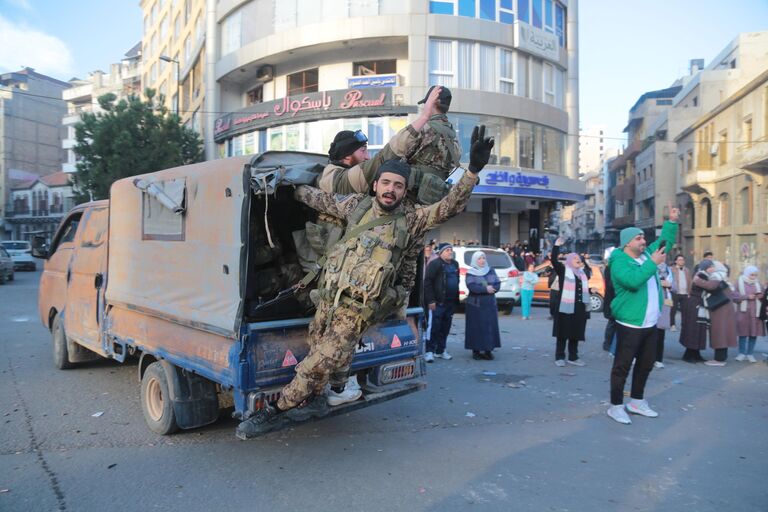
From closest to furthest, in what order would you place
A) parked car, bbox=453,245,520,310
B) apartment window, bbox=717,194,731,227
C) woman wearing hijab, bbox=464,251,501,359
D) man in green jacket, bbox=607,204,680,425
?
man in green jacket, bbox=607,204,680,425 < woman wearing hijab, bbox=464,251,501,359 < parked car, bbox=453,245,520,310 < apartment window, bbox=717,194,731,227

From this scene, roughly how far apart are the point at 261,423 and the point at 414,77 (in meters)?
20.9

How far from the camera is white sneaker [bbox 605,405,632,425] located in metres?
5.32

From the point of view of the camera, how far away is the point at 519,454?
4.49 m

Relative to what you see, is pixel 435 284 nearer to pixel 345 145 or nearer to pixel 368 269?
pixel 345 145

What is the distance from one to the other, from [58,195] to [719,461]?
208 ft

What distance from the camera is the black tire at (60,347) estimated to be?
7023 millimetres

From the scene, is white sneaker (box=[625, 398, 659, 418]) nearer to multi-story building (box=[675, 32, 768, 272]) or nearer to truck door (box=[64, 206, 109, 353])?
truck door (box=[64, 206, 109, 353])

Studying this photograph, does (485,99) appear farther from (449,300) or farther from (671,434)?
(671,434)

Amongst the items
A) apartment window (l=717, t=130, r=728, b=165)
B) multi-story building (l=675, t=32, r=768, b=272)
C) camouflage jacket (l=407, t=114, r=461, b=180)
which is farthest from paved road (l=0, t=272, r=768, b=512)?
apartment window (l=717, t=130, r=728, b=165)

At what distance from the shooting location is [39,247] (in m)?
7.43

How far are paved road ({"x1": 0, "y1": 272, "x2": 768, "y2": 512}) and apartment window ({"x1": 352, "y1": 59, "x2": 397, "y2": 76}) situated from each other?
20197 mm

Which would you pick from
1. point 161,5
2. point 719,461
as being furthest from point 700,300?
point 161,5

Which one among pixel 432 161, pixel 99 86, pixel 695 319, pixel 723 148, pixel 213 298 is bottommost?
pixel 695 319

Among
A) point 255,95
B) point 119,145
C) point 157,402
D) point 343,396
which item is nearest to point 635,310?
point 343,396
